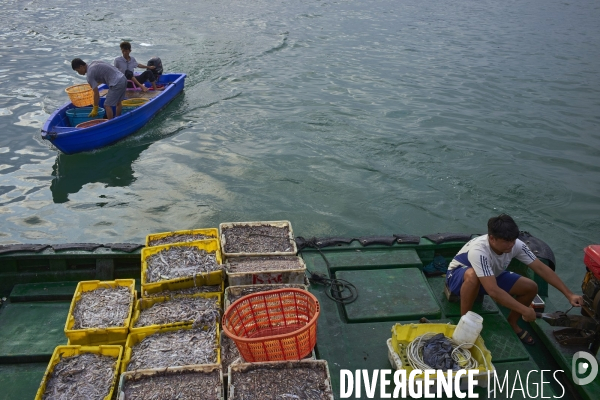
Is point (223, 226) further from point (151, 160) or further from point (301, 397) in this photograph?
point (151, 160)

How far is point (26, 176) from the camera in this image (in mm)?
9797

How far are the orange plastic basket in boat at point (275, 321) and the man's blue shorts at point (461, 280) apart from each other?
5.11 feet

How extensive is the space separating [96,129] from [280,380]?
794 centimetres

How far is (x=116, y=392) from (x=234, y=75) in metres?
12.7

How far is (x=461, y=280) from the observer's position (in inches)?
188

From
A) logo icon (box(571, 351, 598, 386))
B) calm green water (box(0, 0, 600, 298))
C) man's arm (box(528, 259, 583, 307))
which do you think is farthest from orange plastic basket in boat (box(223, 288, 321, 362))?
calm green water (box(0, 0, 600, 298))

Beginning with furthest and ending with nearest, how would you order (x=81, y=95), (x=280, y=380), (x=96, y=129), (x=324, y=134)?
(x=324, y=134) → (x=81, y=95) → (x=96, y=129) → (x=280, y=380)

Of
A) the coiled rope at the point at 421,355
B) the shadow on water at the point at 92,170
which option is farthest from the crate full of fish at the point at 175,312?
the shadow on water at the point at 92,170

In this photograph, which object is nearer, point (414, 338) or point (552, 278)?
point (414, 338)

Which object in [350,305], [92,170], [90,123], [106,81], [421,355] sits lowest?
[92,170]

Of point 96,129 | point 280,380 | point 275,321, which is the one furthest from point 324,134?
point 280,380

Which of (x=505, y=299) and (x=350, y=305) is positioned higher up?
(x=505, y=299)

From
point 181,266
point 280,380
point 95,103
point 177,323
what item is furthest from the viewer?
point 95,103

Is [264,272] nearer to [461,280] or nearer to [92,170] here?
[461,280]
